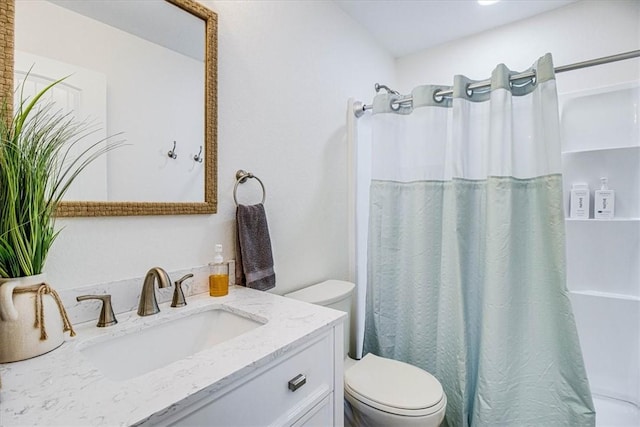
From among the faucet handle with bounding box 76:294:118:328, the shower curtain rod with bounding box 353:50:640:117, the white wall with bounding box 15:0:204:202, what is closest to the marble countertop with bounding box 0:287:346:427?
the faucet handle with bounding box 76:294:118:328

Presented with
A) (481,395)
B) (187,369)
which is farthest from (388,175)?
(187,369)

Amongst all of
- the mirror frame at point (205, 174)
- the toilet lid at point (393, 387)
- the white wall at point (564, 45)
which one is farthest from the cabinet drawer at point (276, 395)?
the white wall at point (564, 45)

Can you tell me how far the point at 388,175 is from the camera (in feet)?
5.85

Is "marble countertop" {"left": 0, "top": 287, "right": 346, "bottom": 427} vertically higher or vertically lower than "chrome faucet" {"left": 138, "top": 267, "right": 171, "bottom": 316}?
lower

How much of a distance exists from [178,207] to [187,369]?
0.61 metres

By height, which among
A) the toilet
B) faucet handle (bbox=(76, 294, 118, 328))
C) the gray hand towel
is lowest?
the toilet

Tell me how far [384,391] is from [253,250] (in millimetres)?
793

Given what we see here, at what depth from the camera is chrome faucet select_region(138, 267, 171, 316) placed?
3.12 feet

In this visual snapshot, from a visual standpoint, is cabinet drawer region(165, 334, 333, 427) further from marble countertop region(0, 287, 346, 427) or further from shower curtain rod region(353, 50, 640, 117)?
shower curtain rod region(353, 50, 640, 117)

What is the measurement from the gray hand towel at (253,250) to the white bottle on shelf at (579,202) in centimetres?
181

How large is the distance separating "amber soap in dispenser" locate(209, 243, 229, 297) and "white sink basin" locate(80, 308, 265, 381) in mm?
92

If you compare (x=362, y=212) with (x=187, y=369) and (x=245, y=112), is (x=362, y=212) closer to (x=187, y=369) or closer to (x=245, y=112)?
(x=245, y=112)

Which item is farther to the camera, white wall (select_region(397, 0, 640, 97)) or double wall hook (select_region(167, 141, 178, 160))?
white wall (select_region(397, 0, 640, 97))

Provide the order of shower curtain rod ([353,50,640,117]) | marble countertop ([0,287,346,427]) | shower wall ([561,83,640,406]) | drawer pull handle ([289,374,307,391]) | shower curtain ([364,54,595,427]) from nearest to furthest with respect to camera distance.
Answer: marble countertop ([0,287,346,427]), drawer pull handle ([289,374,307,391]), shower curtain rod ([353,50,640,117]), shower curtain ([364,54,595,427]), shower wall ([561,83,640,406])
